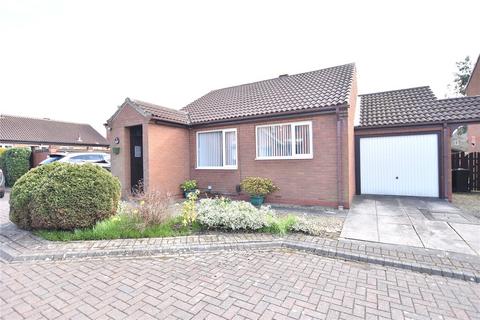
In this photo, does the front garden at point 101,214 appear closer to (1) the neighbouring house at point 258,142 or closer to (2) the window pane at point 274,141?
(1) the neighbouring house at point 258,142

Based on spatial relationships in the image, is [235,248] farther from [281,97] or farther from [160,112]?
[281,97]

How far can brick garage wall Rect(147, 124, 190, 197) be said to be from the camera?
945 cm

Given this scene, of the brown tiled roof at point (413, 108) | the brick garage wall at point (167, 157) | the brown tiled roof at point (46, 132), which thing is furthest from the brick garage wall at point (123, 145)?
the brown tiled roof at point (46, 132)

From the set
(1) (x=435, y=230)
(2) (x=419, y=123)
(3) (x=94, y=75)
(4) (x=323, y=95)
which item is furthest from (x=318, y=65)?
(3) (x=94, y=75)

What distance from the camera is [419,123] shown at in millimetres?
9352

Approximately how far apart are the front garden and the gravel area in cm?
482

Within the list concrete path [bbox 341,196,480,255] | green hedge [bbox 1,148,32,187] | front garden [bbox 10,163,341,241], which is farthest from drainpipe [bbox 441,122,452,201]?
green hedge [bbox 1,148,32,187]

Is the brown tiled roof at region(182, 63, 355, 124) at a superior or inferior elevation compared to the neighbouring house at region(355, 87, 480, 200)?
superior

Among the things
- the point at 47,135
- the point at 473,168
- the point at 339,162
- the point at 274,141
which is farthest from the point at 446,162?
the point at 47,135

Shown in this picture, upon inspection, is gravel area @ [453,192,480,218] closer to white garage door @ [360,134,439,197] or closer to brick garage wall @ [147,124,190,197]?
white garage door @ [360,134,439,197]

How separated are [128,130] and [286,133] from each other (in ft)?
21.6

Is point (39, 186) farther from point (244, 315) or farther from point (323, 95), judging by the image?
point (323, 95)

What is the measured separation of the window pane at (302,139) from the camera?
338 inches

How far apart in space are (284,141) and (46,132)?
3455 centimetres
